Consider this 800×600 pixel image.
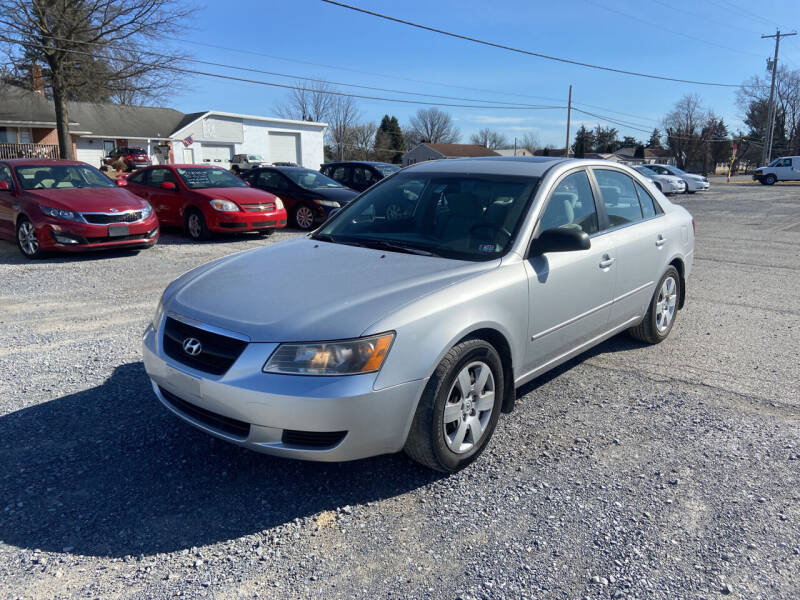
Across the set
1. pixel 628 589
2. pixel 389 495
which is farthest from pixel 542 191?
pixel 628 589

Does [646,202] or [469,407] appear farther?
A: [646,202]

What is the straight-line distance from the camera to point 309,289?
10.6 ft

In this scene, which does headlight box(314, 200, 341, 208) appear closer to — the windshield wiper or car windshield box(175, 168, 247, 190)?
car windshield box(175, 168, 247, 190)

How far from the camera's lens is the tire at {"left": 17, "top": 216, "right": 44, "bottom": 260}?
9.27 m

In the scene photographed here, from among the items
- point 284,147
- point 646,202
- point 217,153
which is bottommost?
point 646,202

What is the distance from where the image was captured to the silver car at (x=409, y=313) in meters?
2.80

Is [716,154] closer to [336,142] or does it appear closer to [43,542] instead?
[336,142]

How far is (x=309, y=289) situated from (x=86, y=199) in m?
7.73

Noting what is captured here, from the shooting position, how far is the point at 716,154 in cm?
8838

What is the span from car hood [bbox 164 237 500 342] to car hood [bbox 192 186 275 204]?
8.01m

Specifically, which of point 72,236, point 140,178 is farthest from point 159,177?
point 72,236

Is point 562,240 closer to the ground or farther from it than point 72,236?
farther from it

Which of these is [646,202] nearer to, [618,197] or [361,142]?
[618,197]

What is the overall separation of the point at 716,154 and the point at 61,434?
327ft
